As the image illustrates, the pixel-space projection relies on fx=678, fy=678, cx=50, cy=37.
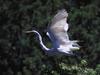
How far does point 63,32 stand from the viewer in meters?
8.16

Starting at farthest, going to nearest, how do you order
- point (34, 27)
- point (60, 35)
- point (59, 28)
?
1. point (34, 27)
2. point (60, 35)
3. point (59, 28)

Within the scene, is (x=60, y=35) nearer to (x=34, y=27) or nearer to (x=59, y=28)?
(x=59, y=28)

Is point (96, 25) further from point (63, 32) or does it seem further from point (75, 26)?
point (63, 32)

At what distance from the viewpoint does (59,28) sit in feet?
26.5

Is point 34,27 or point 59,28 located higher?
point 34,27

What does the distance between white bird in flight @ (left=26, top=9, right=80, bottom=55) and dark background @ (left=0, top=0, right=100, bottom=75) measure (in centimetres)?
325

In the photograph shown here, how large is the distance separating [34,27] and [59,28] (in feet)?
15.4

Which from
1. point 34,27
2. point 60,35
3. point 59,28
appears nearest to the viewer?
point 59,28

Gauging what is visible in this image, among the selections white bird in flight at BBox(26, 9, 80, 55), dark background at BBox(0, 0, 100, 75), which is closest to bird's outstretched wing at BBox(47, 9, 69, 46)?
white bird in flight at BBox(26, 9, 80, 55)

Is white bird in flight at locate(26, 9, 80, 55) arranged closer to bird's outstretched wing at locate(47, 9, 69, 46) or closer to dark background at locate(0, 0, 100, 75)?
bird's outstretched wing at locate(47, 9, 69, 46)

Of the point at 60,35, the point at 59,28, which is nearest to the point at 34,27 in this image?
the point at 60,35

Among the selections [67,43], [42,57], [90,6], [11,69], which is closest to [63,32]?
[67,43]

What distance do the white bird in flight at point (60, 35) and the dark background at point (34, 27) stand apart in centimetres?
325

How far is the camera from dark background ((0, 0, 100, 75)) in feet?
43.1
